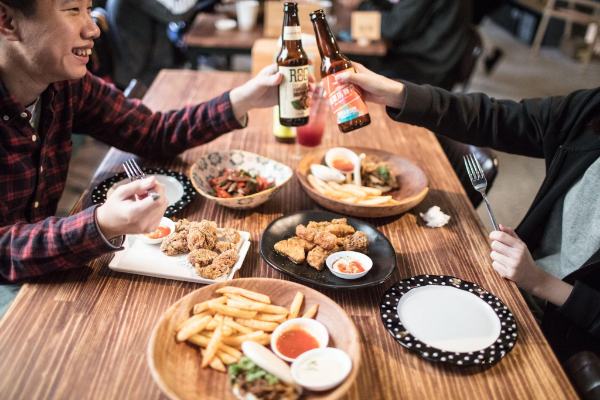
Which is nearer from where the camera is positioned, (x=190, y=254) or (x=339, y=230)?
(x=190, y=254)

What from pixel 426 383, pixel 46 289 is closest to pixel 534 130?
pixel 426 383

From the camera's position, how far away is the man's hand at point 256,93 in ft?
5.40

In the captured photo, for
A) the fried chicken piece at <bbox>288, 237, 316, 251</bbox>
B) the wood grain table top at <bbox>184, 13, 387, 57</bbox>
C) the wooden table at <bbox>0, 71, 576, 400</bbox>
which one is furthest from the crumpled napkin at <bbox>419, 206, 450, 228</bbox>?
the wood grain table top at <bbox>184, 13, 387, 57</bbox>

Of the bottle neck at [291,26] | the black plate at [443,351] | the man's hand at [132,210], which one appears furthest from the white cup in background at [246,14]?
the black plate at [443,351]

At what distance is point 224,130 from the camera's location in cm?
180

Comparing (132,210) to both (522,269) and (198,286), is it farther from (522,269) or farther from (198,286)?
(522,269)

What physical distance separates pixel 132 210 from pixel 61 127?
0.76 m

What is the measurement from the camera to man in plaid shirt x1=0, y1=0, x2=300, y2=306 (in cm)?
112

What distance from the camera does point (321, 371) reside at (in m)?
0.90

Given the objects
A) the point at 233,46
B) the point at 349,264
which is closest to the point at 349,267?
the point at 349,264

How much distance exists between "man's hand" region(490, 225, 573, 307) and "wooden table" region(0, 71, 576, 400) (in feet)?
0.15

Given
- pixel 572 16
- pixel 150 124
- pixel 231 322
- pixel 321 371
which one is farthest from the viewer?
pixel 572 16

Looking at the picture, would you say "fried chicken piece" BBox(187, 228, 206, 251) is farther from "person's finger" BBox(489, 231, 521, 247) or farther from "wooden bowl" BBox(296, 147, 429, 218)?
"person's finger" BBox(489, 231, 521, 247)

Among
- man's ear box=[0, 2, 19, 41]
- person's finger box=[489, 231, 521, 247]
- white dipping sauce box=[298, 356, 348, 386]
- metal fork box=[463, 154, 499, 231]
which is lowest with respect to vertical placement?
white dipping sauce box=[298, 356, 348, 386]
